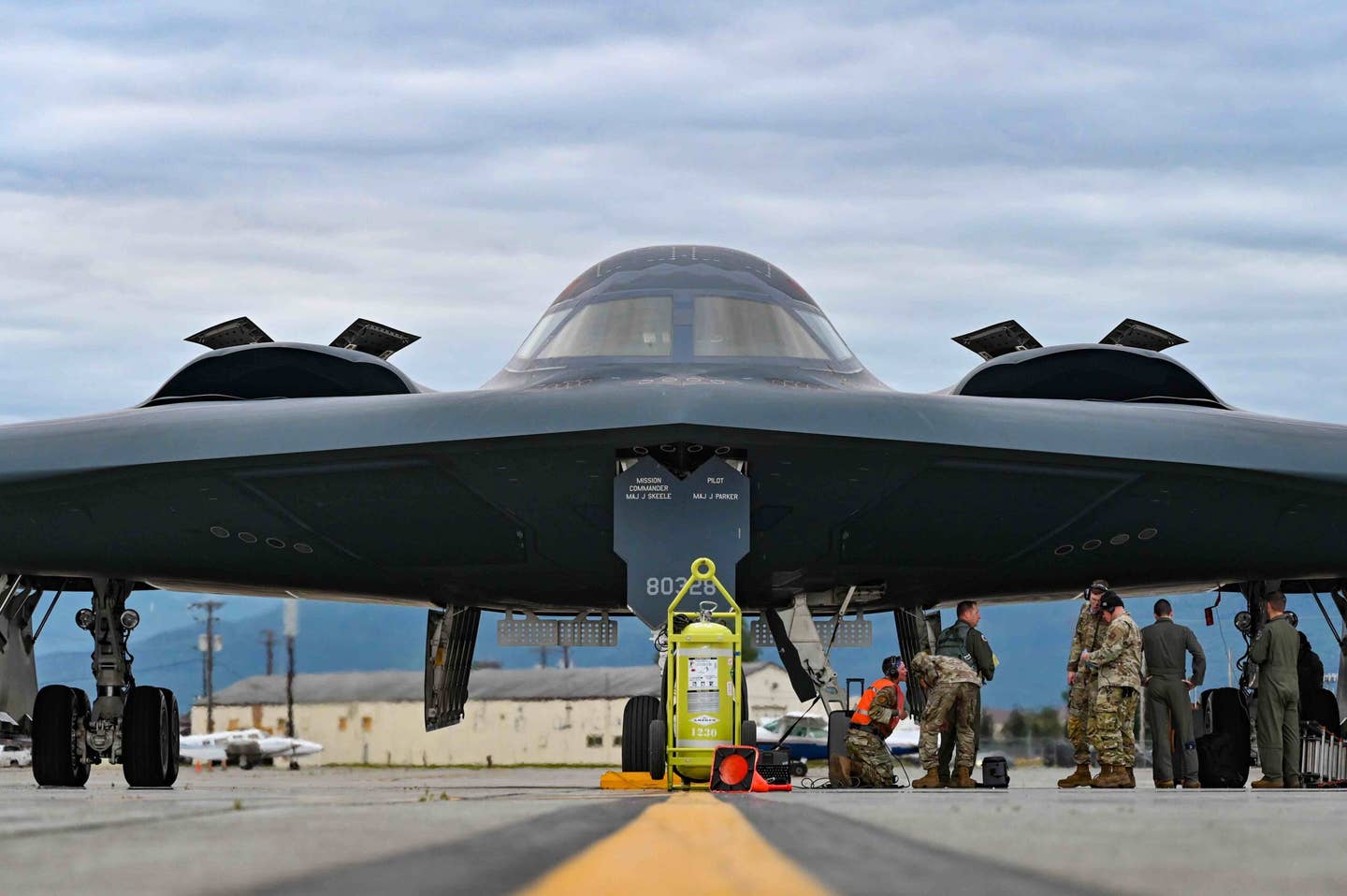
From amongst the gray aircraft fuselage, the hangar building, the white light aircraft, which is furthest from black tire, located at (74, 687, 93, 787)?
the white light aircraft

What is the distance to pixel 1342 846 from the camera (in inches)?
178

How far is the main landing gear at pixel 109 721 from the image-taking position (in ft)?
50.6

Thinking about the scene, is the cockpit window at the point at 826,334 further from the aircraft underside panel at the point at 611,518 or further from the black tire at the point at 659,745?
the black tire at the point at 659,745

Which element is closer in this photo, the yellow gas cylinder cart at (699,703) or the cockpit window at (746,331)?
the yellow gas cylinder cart at (699,703)

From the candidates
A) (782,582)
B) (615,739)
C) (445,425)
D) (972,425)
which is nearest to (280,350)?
(445,425)

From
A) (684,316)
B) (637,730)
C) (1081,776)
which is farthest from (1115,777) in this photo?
(637,730)

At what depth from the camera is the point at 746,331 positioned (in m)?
13.6

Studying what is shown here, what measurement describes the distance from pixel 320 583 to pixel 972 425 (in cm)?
745

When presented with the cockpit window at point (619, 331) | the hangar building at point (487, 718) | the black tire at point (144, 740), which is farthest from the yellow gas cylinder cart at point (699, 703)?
the hangar building at point (487, 718)

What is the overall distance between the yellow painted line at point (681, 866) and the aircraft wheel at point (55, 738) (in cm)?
1165

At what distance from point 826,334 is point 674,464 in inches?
130

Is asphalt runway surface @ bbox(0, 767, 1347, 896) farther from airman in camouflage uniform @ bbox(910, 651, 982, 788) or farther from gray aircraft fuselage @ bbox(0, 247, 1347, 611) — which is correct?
airman in camouflage uniform @ bbox(910, 651, 982, 788)

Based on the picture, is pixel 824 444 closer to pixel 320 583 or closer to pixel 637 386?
pixel 637 386

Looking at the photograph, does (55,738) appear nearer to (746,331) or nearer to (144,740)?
(144,740)
